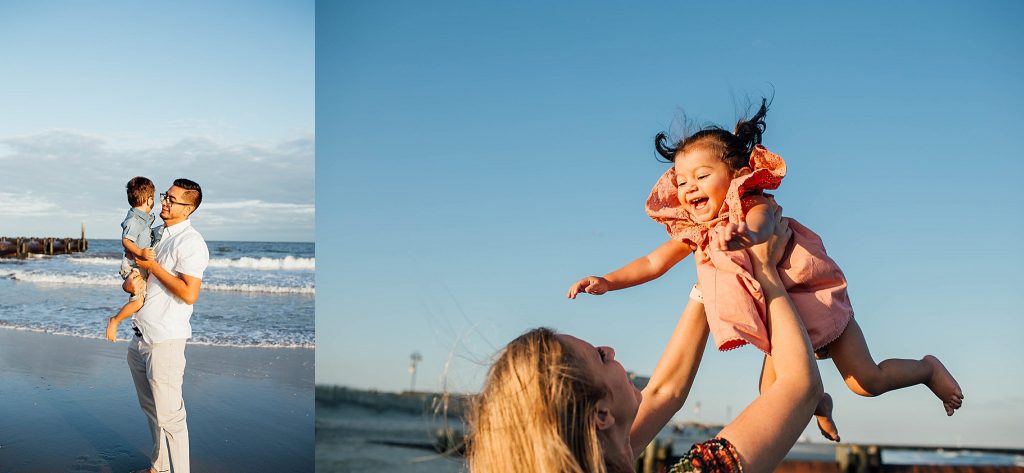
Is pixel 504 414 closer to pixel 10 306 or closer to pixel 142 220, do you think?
pixel 142 220

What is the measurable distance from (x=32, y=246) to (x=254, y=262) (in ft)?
16.8

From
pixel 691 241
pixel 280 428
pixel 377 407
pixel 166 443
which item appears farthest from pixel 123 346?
pixel 691 241

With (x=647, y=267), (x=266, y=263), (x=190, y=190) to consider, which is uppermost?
(x=190, y=190)

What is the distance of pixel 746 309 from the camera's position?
1478 millimetres

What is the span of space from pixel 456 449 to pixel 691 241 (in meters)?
1.05

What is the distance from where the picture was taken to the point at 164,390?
427cm

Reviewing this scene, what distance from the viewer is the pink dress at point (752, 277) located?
1.50 metres

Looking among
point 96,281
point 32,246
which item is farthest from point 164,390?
point 32,246

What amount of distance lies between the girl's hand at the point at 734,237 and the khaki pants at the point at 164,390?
350 cm

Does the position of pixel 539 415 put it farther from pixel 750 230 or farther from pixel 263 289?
pixel 263 289

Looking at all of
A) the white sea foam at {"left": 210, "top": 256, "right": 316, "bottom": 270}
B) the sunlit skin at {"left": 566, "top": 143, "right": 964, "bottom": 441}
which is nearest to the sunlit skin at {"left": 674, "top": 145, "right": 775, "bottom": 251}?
the sunlit skin at {"left": 566, "top": 143, "right": 964, "bottom": 441}

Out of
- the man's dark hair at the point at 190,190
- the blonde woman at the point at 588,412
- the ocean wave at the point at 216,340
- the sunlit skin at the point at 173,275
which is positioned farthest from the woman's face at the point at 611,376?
the ocean wave at the point at 216,340

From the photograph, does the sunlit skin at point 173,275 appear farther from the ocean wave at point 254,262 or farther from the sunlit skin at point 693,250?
the ocean wave at point 254,262


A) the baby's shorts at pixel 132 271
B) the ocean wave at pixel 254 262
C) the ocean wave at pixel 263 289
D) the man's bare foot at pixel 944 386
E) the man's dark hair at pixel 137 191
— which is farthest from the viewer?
the ocean wave at pixel 254 262
